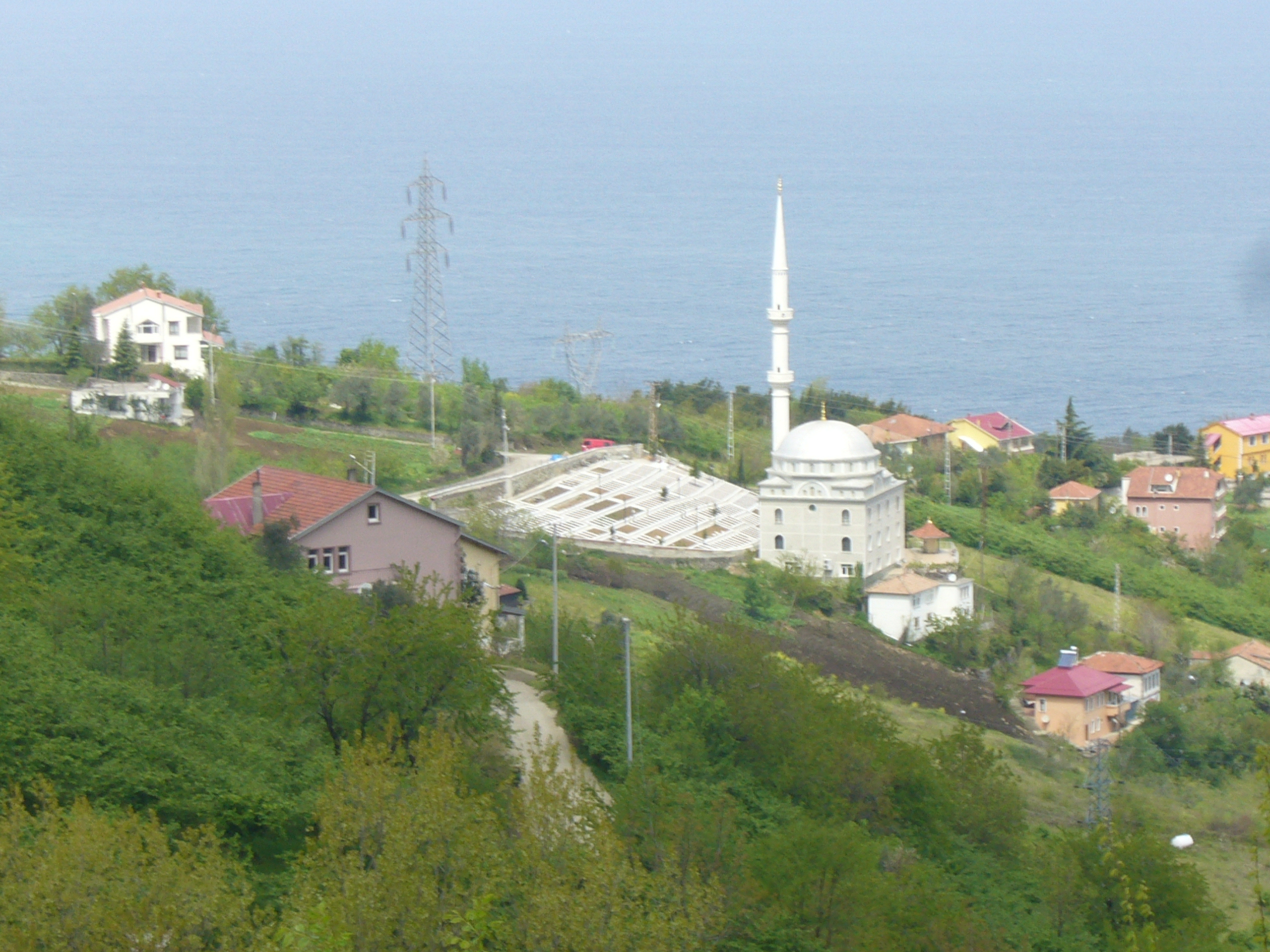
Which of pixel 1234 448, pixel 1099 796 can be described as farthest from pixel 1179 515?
pixel 1099 796

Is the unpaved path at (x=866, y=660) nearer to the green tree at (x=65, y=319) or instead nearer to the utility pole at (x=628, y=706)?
the utility pole at (x=628, y=706)

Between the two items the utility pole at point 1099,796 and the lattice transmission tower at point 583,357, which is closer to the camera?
the utility pole at point 1099,796

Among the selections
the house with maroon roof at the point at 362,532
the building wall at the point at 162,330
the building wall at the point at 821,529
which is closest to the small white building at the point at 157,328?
the building wall at the point at 162,330

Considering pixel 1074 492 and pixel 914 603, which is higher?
pixel 1074 492

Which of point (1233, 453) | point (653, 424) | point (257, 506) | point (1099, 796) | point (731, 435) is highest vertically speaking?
point (257, 506)

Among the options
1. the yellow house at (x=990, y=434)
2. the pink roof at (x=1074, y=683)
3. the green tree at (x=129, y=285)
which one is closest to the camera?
the pink roof at (x=1074, y=683)

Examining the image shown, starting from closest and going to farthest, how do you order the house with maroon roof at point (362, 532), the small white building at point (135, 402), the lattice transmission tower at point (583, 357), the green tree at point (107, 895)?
the green tree at point (107, 895) → the house with maroon roof at point (362, 532) → the small white building at point (135, 402) → the lattice transmission tower at point (583, 357)

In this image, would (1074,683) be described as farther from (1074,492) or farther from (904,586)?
(1074,492)
